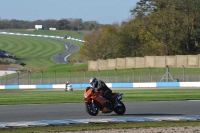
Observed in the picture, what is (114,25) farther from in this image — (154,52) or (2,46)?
(2,46)

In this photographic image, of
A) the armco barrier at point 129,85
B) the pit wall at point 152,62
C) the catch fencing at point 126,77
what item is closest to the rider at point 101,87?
the armco barrier at point 129,85

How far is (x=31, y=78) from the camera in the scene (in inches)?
2867

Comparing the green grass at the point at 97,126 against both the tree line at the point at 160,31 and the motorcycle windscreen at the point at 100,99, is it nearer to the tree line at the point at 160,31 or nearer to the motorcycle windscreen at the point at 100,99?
the motorcycle windscreen at the point at 100,99

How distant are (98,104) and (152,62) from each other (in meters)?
56.1

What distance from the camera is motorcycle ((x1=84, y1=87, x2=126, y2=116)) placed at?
20984 mm

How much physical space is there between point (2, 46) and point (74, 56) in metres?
28.5

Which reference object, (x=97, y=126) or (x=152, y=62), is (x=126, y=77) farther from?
(x=97, y=126)

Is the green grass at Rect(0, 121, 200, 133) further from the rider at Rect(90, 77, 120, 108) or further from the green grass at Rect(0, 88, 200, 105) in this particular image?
the green grass at Rect(0, 88, 200, 105)

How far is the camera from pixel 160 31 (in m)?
94.2

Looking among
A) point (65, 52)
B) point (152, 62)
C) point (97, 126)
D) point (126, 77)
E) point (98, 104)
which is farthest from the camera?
point (65, 52)

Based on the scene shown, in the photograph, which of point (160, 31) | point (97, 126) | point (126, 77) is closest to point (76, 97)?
point (97, 126)

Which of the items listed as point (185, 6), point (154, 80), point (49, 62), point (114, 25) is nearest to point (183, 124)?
point (154, 80)

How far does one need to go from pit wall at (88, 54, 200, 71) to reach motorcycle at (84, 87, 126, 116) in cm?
4674

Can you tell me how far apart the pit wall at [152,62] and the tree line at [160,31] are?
13589 millimetres
